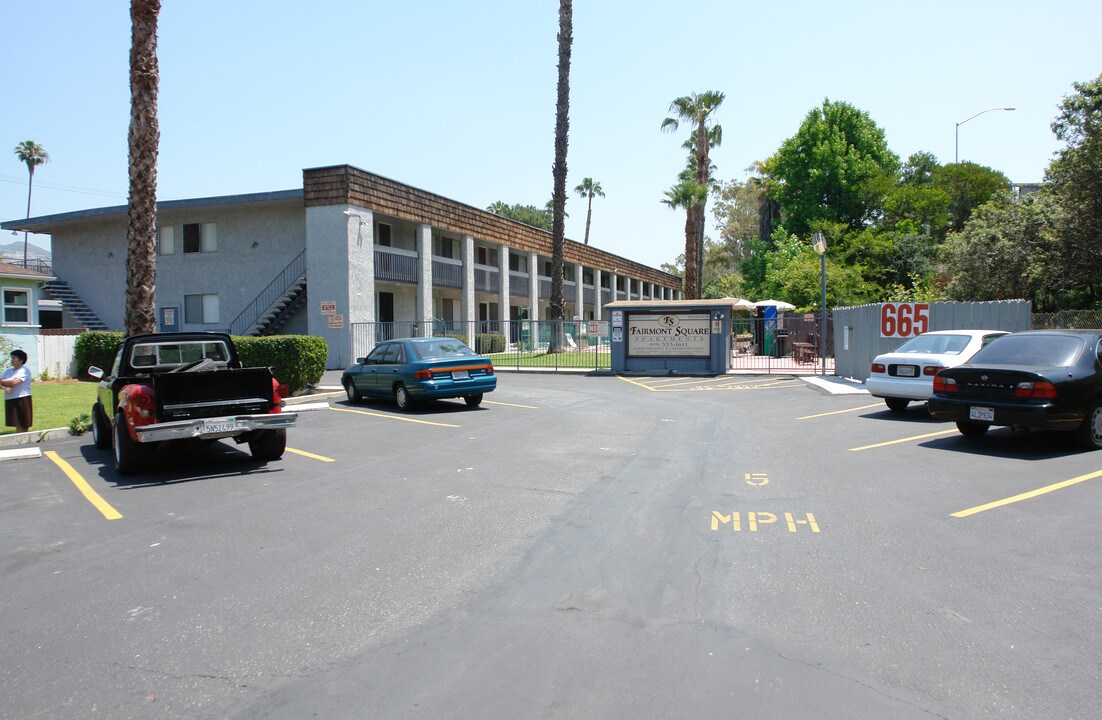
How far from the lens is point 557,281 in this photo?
109 feet

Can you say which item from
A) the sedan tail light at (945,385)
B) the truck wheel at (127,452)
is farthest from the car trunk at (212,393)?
the sedan tail light at (945,385)

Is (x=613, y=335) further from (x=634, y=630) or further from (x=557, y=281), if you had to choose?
(x=634, y=630)

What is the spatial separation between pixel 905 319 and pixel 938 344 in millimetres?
5124

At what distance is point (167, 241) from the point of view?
3303 cm

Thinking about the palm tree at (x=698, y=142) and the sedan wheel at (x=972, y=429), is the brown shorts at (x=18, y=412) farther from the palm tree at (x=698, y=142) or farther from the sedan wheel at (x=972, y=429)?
the palm tree at (x=698, y=142)

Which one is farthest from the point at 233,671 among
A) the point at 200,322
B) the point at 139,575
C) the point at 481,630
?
the point at 200,322

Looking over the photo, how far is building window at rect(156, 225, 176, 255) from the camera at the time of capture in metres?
33.0

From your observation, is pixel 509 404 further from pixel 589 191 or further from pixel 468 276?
pixel 589 191

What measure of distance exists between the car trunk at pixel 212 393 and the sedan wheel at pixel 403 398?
579 centimetres

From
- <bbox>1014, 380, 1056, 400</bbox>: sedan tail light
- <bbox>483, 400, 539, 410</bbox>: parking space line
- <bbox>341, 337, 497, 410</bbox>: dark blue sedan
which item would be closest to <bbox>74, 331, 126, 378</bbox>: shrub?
<bbox>341, 337, 497, 410</bbox>: dark blue sedan

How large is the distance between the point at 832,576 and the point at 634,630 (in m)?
1.69

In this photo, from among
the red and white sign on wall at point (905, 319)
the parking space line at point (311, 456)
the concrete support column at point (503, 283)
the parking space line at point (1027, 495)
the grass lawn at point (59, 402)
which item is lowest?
the parking space line at point (311, 456)

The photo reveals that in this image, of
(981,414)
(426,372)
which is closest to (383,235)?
(426,372)

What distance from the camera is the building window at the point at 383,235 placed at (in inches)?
1320
